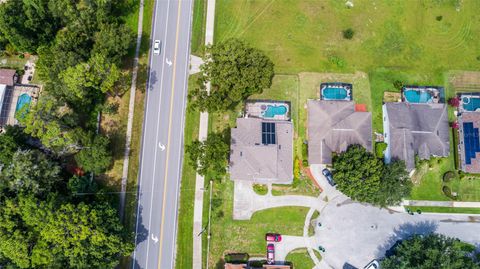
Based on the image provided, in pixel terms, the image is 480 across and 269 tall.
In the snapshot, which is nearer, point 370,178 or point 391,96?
point 370,178

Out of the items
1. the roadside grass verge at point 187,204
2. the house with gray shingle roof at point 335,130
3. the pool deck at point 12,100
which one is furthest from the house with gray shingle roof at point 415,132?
the pool deck at point 12,100

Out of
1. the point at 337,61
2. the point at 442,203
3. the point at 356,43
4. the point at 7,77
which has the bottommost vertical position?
the point at 442,203

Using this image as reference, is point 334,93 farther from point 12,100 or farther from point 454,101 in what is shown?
point 12,100

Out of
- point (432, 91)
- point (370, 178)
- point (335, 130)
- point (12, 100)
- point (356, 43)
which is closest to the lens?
point (370, 178)

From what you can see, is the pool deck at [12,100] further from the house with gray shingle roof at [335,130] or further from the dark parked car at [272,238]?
the house with gray shingle roof at [335,130]

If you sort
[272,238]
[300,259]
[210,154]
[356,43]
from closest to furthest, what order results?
[210,154]
[272,238]
[300,259]
[356,43]

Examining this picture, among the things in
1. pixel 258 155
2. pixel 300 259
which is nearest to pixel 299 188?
pixel 258 155
